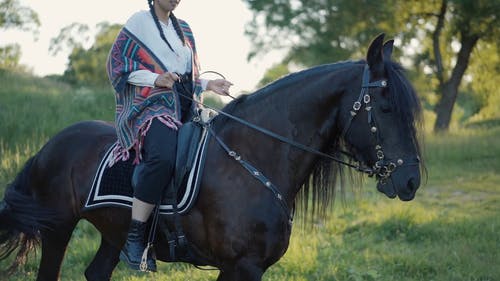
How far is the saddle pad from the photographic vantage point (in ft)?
11.7

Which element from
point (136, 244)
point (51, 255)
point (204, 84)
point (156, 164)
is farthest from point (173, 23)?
point (51, 255)

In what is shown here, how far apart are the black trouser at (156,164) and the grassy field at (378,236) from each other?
3.92 feet

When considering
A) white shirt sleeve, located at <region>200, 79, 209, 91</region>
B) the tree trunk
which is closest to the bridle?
white shirt sleeve, located at <region>200, 79, 209, 91</region>

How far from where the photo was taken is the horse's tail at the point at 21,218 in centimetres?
438

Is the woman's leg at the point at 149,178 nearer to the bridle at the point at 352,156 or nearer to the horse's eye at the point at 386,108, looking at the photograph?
the bridle at the point at 352,156

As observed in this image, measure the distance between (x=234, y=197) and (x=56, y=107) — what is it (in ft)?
36.2

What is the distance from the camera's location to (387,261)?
6117mm

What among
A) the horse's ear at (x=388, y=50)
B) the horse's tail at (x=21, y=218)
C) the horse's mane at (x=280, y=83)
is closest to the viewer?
the horse's ear at (x=388, y=50)

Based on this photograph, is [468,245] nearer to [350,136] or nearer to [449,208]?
[449,208]

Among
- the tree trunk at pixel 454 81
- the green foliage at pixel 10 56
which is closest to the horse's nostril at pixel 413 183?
the green foliage at pixel 10 56

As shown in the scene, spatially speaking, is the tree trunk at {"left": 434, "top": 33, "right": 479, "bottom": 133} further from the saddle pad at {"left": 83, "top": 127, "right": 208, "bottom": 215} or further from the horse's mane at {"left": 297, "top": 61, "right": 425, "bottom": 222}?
the saddle pad at {"left": 83, "top": 127, "right": 208, "bottom": 215}

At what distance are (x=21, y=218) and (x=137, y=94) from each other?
58.3 inches

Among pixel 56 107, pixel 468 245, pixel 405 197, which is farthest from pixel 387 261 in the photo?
pixel 56 107

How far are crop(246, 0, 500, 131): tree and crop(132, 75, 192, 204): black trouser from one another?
15.8m
